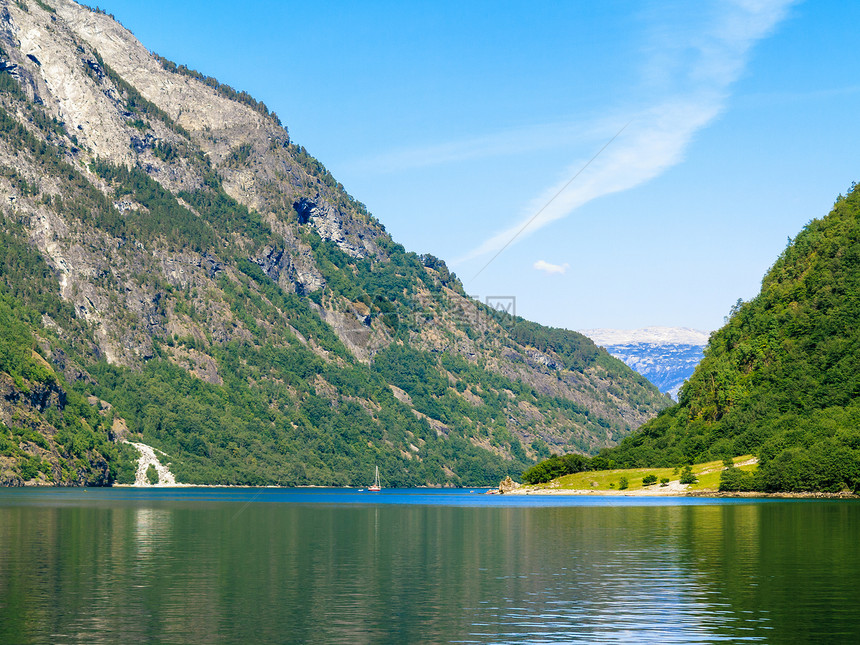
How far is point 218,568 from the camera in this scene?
72.9 metres

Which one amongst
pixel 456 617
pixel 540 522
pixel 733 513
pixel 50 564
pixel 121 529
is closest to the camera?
pixel 456 617

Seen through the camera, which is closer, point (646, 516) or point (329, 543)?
point (329, 543)

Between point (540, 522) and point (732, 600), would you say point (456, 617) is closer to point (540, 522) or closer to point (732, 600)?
point (732, 600)

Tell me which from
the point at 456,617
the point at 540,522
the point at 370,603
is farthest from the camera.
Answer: the point at 540,522

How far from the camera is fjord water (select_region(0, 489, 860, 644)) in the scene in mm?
46844

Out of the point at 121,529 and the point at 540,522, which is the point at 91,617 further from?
the point at 540,522

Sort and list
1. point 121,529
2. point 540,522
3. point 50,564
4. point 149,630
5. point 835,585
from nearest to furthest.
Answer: point 149,630 < point 835,585 < point 50,564 < point 121,529 < point 540,522

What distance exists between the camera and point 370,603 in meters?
55.7

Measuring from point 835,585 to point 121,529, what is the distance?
83.9 meters

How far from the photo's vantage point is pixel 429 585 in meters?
63.8

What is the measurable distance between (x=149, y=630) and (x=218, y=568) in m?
26.4

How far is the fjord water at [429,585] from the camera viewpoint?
1844 inches

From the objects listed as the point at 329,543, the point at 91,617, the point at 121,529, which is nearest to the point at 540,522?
the point at 329,543

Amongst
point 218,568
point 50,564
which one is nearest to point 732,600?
point 218,568
